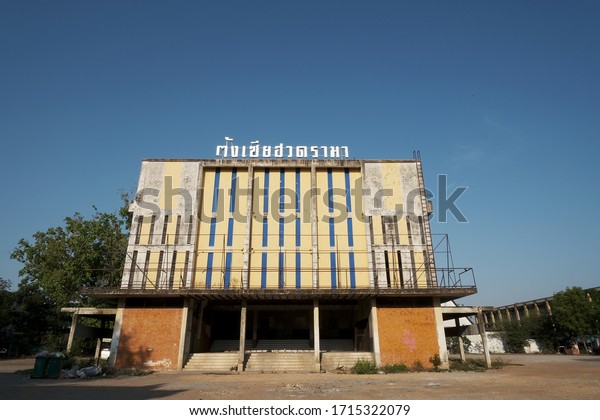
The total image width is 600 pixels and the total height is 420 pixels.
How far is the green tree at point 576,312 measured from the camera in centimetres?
4756

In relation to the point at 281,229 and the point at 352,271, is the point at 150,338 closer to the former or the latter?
the point at 281,229

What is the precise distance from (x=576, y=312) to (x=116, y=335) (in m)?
54.5

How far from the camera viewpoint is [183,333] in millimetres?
26609

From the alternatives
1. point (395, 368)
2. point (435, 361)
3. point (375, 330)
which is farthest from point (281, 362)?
point (435, 361)

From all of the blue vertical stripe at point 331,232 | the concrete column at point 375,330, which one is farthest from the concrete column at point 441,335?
the blue vertical stripe at point 331,232

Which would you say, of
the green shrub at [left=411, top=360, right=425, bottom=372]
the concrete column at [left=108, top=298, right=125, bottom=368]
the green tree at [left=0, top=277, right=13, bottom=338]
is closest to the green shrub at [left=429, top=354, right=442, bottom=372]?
the green shrub at [left=411, top=360, right=425, bottom=372]

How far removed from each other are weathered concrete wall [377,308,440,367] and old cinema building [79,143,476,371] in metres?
0.07

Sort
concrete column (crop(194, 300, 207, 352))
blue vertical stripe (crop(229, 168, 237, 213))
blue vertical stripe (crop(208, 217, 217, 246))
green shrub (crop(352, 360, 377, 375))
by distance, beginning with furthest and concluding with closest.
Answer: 1. blue vertical stripe (crop(229, 168, 237, 213))
2. blue vertical stripe (crop(208, 217, 217, 246))
3. concrete column (crop(194, 300, 207, 352))
4. green shrub (crop(352, 360, 377, 375))

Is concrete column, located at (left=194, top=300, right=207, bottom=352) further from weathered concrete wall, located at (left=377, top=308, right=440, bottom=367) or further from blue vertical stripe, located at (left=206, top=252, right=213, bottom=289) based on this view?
weathered concrete wall, located at (left=377, top=308, right=440, bottom=367)

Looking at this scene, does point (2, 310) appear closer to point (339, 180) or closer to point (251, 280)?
point (251, 280)

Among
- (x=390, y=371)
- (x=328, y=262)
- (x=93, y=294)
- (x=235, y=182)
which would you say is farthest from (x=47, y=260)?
(x=390, y=371)

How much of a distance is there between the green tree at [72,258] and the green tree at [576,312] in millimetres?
56039

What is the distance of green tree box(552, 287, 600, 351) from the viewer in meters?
47.6

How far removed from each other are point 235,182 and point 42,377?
773 inches
